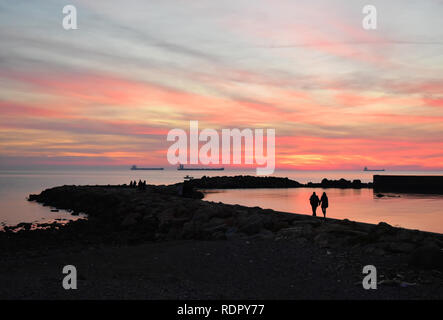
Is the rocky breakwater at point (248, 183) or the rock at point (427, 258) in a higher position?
the rocky breakwater at point (248, 183)

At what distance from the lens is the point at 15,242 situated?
16875 millimetres

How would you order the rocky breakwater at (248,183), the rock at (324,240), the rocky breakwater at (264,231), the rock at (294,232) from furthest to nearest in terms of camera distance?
1. the rocky breakwater at (248,183)
2. the rock at (294,232)
3. the rock at (324,240)
4. the rocky breakwater at (264,231)

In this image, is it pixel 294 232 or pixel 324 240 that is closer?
pixel 324 240

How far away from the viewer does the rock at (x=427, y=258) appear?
31.8ft

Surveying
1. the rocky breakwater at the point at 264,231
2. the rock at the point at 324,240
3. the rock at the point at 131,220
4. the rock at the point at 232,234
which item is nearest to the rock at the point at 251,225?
the rocky breakwater at the point at 264,231

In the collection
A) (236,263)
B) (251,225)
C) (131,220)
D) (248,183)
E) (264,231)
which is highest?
(248,183)

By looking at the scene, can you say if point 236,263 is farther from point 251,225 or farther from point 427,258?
point 427,258

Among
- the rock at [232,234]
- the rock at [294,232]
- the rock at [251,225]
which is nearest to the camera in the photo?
the rock at [294,232]

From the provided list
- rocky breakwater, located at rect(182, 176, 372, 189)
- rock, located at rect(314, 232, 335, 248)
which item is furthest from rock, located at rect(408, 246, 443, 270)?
rocky breakwater, located at rect(182, 176, 372, 189)

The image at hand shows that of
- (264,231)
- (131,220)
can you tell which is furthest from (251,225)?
(131,220)

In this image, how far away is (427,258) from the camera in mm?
9805

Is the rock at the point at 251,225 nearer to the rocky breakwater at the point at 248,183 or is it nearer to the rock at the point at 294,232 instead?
the rock at the point at 294,232

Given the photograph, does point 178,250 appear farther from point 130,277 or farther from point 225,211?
point 225,211
